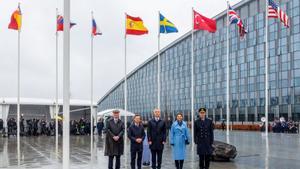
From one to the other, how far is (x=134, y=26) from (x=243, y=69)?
174 feet

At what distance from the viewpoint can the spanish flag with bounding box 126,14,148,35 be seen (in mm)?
21587

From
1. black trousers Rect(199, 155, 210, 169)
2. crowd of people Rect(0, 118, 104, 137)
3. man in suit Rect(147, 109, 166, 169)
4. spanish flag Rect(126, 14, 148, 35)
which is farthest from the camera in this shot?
crowd of people Rect(0, 118, 104, 137)

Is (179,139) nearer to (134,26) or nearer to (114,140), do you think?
(114,140)

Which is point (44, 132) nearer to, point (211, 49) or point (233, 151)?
point (233, 151)

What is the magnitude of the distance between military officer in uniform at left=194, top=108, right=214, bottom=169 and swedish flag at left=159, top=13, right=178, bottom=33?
37.4ft

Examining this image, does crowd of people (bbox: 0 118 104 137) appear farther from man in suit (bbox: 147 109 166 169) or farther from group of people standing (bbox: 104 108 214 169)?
man in suit (bbox: 147 109 166 169)

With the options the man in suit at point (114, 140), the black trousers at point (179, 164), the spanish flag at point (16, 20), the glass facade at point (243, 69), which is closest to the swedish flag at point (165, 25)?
the spanish flag at point (16, 20)

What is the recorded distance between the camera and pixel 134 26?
21734mm

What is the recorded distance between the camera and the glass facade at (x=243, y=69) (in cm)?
6147

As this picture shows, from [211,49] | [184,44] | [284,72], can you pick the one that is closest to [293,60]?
[284,72]

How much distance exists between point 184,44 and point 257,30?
2427cm

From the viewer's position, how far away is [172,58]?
96.6 m

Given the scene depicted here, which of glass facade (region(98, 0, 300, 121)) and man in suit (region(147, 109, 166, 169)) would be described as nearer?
man in suit (region(147, 109, 166, 169))

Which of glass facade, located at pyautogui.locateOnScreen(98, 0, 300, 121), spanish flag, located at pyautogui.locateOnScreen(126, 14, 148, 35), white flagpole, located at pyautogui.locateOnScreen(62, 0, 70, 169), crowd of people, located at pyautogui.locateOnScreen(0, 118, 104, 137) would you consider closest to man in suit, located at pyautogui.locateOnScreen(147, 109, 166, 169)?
white flagpole, located at pyautogui.locateOnScreen(62, 0, 70, 169)
